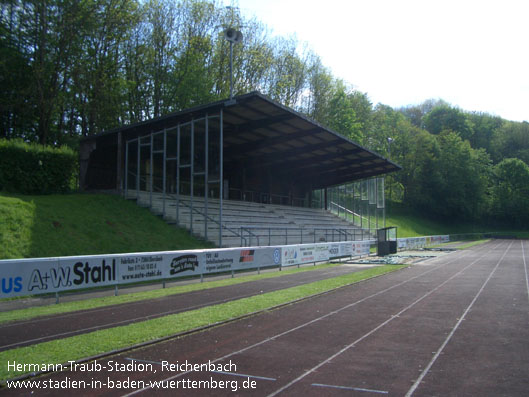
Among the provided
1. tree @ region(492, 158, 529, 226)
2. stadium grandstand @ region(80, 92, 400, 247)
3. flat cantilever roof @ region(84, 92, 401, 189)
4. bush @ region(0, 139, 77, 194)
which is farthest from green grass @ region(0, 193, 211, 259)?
tree @ region(492, 158, 529, 226)

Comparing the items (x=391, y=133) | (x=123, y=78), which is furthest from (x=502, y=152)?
(x=123, y=78)

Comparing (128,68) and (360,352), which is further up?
(128,68)

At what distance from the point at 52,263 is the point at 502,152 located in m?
106

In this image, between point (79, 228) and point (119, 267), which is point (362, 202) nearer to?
point (79, 228)

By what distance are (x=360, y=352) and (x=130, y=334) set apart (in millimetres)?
4471

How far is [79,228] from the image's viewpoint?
20.0 m

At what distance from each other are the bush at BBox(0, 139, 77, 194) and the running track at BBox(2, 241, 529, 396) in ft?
60.7

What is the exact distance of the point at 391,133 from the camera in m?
79.1

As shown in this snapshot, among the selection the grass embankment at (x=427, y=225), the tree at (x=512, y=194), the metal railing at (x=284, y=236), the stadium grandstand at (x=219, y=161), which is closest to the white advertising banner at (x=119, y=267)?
the stadium grandstand at (x=219, y=161)

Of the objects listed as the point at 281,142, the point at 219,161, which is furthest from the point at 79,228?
the point at 281,142

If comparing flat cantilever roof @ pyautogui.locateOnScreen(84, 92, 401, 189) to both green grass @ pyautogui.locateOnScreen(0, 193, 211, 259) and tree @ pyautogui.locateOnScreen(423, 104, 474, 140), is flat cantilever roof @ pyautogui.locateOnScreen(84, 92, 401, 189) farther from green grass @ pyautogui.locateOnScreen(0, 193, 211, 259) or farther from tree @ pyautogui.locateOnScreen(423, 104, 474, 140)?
tree @ pyautogui.locateOnScreen(423, 104, 474, 140)

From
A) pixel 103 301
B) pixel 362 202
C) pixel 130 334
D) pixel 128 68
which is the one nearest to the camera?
pixel 130 334

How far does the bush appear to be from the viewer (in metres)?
22.5

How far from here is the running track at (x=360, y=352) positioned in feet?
18.9
